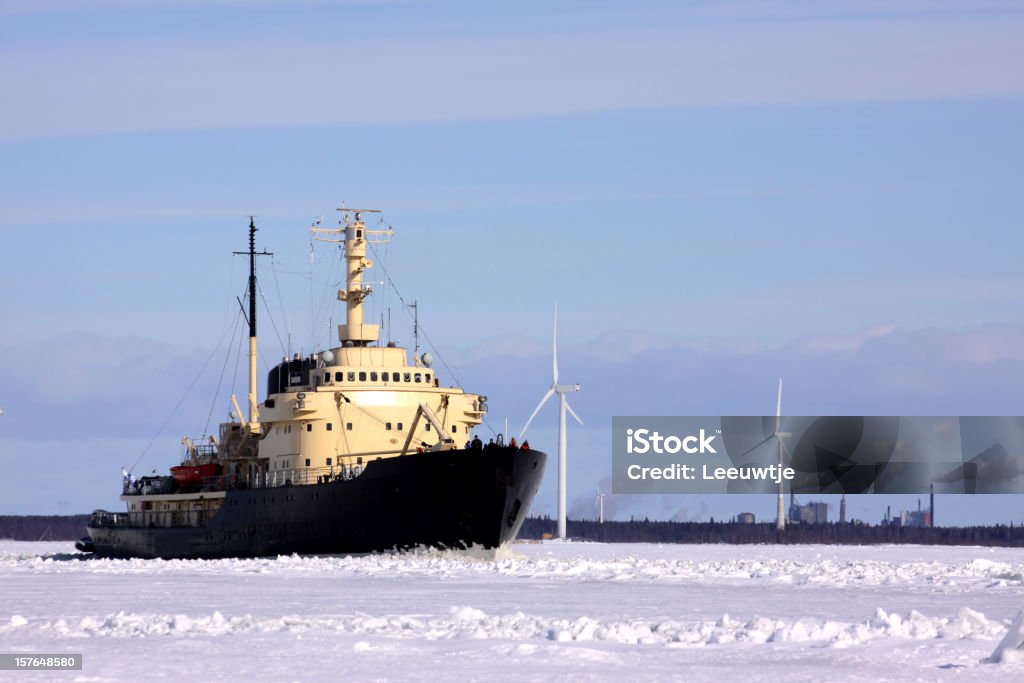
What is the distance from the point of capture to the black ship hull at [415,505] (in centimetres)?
5619

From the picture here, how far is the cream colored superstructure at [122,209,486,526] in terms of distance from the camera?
61750 mm

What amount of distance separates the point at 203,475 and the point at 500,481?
1958cm

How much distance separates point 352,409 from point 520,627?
3437 cm

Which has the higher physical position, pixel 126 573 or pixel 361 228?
pixel 361 228

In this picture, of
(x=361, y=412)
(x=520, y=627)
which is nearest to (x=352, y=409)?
(x=361, y=412)

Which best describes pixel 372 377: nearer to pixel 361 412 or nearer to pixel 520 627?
pixel 361 412

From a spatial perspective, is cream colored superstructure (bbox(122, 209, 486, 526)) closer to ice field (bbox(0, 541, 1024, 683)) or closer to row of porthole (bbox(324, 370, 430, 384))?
row of porthole (bbox(324, 370, 430, 384))

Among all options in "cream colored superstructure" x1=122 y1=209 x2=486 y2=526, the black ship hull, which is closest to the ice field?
the black ship hull

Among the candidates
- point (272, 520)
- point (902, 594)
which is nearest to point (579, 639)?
point (902, 594)

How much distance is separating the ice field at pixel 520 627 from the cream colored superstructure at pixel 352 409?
13.9 metres

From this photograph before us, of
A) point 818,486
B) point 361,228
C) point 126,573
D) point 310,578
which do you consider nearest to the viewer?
point 310,578

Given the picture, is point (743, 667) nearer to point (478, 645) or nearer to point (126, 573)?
point (478, 645)

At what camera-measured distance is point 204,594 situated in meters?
39.9

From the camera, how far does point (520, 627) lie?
28391 millimetres
